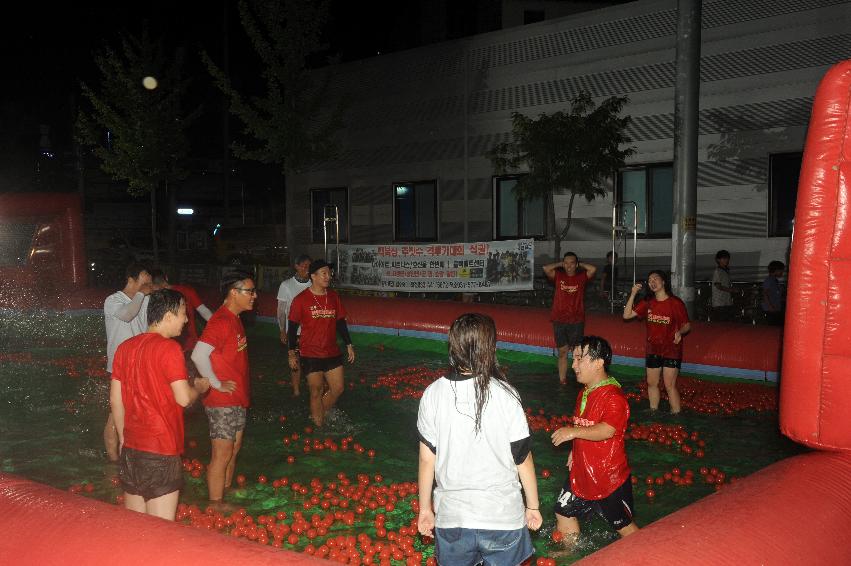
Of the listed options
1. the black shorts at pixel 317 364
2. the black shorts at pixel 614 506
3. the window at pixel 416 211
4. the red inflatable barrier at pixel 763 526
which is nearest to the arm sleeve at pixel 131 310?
the black shorts at pixel 317 364

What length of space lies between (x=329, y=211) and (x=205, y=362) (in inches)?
846

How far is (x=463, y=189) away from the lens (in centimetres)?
2420

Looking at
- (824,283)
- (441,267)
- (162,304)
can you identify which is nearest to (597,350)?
(824,283)

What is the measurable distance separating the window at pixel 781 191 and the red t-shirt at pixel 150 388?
53.8 feet

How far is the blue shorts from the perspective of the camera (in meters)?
3.75

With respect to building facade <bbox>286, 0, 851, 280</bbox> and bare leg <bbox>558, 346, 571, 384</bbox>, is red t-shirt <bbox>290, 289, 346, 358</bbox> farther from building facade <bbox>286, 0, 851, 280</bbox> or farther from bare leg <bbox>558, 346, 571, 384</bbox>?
building facade <bbox>286, 0, 851, 280</bbox>

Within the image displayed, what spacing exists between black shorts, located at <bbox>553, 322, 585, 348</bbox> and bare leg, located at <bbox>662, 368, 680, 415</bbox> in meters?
2.12

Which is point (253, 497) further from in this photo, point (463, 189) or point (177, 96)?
point (177, 96)

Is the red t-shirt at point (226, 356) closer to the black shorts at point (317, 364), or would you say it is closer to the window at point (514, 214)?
the black shorts at point (317, 364)

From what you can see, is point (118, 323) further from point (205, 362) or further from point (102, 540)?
point (102, 540)

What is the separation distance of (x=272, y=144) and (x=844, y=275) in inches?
918

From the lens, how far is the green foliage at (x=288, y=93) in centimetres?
2575

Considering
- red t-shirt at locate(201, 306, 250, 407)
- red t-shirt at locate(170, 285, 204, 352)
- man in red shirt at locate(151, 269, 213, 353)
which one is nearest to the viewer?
red t-shirt at locate(201, 306, 250, 407)

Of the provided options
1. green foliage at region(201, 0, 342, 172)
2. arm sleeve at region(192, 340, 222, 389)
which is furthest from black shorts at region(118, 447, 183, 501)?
green foliage at region(201, 0, 342, 172)
